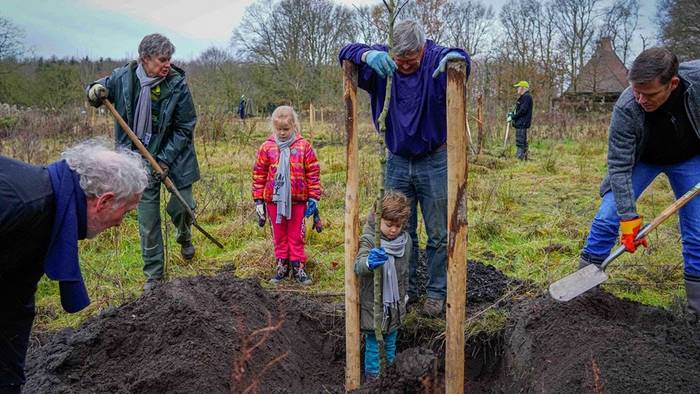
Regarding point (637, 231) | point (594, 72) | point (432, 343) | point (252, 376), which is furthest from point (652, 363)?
→ point (594, 72)

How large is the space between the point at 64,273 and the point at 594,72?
1196 inches

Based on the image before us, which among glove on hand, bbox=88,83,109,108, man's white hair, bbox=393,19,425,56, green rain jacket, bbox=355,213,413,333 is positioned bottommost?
green rain jacket, bbox=355,213,413,333

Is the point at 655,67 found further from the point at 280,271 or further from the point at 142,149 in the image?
the point at 142,149

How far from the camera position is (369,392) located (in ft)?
9.55

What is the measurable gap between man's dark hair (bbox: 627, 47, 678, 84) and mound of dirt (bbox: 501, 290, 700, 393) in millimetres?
1382

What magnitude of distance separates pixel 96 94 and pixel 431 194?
2670mm

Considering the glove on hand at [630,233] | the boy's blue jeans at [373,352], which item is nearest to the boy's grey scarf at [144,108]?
the boy's blue jeans at [373,352]

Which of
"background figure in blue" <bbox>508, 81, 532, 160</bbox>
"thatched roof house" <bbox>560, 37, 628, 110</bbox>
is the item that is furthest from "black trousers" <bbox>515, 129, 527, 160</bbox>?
"thatched roof house" <bbox>560, 37, 628, 110</bbox>

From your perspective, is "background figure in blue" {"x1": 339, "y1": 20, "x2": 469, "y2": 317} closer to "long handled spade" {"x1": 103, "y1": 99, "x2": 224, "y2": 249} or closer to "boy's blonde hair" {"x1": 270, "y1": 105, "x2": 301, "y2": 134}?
"boy's blonde hair" {"x1": 270, "y1": 105, "x2": 301, "y2": 134}

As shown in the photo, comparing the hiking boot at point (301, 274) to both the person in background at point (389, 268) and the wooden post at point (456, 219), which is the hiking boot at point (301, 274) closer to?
the person in background at point (389, 268)

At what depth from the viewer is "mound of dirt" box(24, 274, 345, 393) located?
3.08 metres

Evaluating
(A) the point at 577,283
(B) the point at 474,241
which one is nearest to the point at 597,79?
(B) the point at 474,241

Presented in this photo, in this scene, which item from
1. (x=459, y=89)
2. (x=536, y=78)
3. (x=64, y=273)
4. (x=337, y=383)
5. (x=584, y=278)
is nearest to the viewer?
(x=64, y=273)

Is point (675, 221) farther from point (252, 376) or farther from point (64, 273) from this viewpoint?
point (64, 273)
